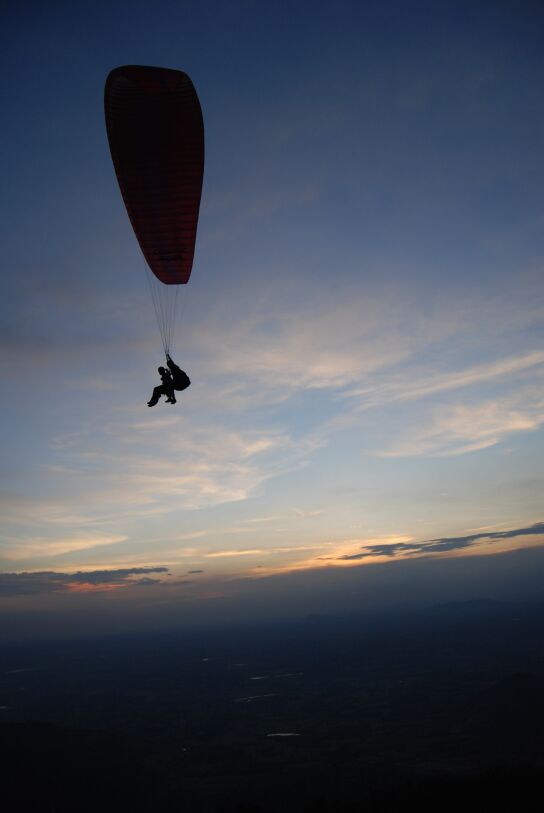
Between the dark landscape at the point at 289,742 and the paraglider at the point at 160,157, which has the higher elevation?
the paraglider at the point at 160,157

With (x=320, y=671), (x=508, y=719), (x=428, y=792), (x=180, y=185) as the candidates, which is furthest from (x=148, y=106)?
(x=320, y=671)

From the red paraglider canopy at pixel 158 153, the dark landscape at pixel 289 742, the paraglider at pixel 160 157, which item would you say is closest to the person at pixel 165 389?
the paraglider at pixel 160 157

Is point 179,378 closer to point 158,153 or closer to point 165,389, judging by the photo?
point 165,389

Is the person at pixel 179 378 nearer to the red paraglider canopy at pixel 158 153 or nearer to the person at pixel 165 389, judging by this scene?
the person at pixel 165 389

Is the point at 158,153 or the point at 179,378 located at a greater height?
the point at 158,153

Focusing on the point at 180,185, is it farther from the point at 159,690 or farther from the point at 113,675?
the point at 113,675

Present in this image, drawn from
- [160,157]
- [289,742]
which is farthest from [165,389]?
[289,742]

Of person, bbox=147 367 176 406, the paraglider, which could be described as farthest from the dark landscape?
the paraglider
